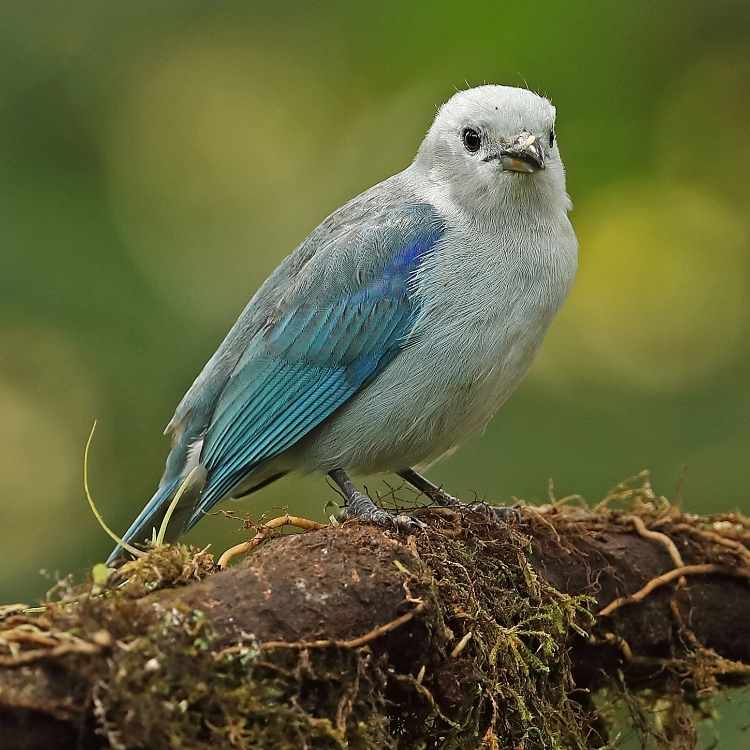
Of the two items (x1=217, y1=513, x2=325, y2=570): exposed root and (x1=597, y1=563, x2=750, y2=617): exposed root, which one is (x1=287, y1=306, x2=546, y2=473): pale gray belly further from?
(x1=597, y1=563, x2=750, y2=617): exposed root

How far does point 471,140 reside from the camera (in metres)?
4.92

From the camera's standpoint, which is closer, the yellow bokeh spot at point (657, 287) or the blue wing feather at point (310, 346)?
the blue wing feather at point (310, 346)

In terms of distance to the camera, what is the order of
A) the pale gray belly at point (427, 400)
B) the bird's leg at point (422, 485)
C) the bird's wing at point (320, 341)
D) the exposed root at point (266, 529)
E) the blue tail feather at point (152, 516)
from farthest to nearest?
the bird's leg at point (422, 485)
the blue tail feather at point (152, 516)
the bird's wing at point (320, 341)
the pale gray belly at point (427, 400)
the exposed root at point (266, 529)

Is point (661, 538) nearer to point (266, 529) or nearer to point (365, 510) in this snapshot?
point (365, 510)

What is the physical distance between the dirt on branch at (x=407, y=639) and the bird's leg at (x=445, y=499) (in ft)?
0.24

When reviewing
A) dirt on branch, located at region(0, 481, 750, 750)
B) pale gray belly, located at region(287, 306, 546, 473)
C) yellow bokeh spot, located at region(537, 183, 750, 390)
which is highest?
yellow bokeh spot, located at region(537, 183, 750, 390)

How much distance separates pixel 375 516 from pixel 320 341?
973mm

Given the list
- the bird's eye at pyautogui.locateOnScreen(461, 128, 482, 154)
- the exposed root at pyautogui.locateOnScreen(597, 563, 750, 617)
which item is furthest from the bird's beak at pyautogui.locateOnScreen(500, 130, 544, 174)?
the exposed root at pyautogui.locateOnScreen(597, 563, 750, 617)

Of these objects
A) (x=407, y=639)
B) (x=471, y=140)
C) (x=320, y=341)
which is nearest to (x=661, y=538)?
(x=407, y=639)

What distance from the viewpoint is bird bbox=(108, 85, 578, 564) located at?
447 centimetres

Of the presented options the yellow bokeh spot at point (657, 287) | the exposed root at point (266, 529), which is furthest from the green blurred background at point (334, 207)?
Result: the exposed root at point (266, 529)

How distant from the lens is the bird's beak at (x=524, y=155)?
4.67 m

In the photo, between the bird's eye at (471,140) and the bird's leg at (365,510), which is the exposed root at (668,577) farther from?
the bird's eye at (471,140)

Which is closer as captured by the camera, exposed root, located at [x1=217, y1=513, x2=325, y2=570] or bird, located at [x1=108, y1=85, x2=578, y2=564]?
exposed root, located at [x1=217, y1=513, x2=325, y2=570]
